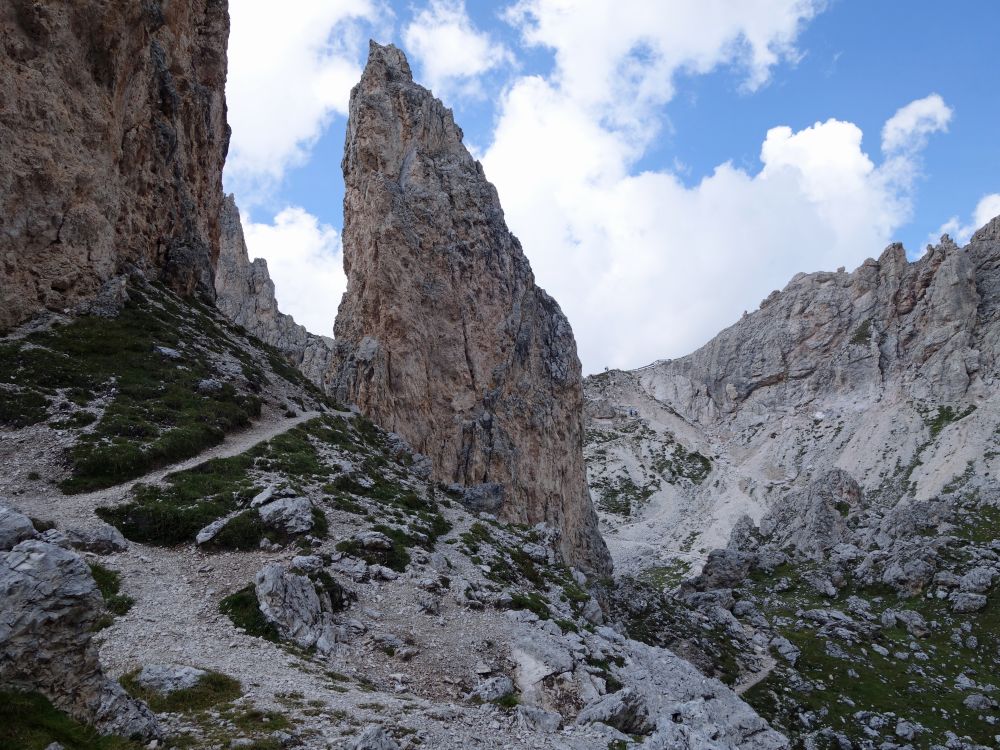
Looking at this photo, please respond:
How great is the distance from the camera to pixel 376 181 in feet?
207

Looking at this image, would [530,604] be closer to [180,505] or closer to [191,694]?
[180,505]

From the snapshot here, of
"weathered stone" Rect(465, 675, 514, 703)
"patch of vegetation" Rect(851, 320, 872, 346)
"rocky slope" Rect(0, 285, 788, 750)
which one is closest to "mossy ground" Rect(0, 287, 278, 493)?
"rocky slope" Rect(0, 285, 788, 750)

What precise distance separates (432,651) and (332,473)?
50.3 ft

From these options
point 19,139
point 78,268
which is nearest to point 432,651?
point 78,268

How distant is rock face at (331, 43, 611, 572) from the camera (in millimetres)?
59438

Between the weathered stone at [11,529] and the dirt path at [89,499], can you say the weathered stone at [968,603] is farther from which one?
the weathered stone at [11,529]

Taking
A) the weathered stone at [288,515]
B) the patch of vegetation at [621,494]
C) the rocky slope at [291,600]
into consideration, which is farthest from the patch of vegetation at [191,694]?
the patch of vegetation at [621,494]

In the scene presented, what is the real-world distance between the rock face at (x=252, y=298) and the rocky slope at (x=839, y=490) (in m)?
69.3

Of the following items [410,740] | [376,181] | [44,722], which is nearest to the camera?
[44,722]

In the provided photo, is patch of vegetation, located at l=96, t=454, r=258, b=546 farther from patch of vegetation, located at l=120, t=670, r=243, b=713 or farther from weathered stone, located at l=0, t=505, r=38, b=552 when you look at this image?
weathered stone, located at l=0, t=505, r=38, b=552

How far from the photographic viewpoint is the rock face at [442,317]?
195 feet

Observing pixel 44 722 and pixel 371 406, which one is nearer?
pixel 44 722

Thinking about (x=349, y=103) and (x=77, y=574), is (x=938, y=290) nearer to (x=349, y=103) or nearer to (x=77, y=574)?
(x=349, y=103)

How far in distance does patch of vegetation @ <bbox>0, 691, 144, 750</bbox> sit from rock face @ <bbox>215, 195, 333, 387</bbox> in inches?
4174
